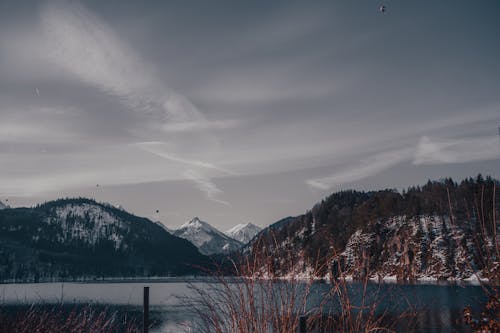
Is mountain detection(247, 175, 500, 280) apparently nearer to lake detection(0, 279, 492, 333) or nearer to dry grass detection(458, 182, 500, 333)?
dry grass detection(458, 182, 500, 333)

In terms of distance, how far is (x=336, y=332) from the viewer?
5.10 metres

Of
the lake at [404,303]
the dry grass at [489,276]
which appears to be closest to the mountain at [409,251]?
the dry grass at [489,276]

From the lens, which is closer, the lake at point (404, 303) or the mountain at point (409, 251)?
the mountain at point (409, 251)

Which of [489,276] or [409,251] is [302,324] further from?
[489,276]

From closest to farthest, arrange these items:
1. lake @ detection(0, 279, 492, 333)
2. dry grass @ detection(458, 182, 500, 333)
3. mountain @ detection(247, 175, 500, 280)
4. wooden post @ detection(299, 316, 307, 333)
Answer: mountain @ detection(247, 175, 500, 280), dry grass @ detection(458, 182, 500, 333), wooden post @ detection(299, 316, 307, 333), lake @ detection(0, 279, 492, 333)

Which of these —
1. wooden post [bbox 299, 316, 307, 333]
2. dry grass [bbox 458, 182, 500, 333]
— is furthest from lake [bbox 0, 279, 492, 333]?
wooden post [bbox 299, 316, 307, 333]

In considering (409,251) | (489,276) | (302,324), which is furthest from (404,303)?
(409,251)

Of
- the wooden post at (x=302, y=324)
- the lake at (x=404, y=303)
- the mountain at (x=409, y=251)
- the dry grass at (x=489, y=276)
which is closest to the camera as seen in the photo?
the mountain at (x=409, y=251)

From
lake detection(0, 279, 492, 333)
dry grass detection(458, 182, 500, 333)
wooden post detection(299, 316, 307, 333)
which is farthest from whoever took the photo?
lake detection(0, 279, 492, 333)

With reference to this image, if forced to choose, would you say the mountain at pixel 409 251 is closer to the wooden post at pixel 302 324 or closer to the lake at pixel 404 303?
the lake at pixel 404 303

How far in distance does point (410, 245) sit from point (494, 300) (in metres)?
2.65

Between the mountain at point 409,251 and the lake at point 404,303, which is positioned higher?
the mountain at point 409,251

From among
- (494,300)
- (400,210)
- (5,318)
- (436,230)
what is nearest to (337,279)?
(494,300)

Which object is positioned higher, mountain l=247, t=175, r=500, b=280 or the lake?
mountain l=247, t=175, r=500, b=280
